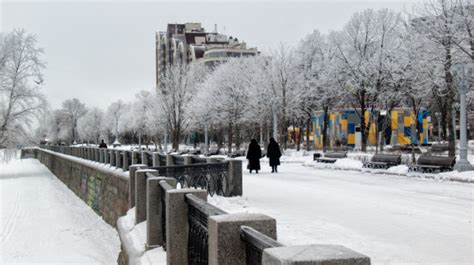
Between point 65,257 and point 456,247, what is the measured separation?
1252 centimetres

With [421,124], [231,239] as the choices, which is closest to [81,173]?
[231,239]

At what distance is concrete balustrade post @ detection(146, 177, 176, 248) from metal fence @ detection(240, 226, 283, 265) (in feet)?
14.7

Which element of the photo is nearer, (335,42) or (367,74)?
(367,74)

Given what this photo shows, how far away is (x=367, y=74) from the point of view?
39688mm

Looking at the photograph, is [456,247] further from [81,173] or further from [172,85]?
[172,85]

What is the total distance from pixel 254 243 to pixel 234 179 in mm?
10845

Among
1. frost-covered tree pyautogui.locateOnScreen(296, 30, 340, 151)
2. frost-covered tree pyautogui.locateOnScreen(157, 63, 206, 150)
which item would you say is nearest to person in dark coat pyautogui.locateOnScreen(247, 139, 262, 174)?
frost-covered tree pyautogui.locateOnScreen(296, 30, 340, 151)

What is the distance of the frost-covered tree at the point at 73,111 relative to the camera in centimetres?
13200

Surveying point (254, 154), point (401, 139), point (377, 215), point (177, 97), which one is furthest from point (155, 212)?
point (177, 97)

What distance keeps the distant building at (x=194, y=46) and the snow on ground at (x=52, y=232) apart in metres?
68.1

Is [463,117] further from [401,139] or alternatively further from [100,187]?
[401,139]

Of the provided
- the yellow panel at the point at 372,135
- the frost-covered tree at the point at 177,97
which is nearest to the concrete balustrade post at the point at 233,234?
the yellow panel at the point at 372,135

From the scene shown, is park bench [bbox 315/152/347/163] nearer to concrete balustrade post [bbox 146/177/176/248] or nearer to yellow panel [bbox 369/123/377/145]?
concrete balustrade post [bbox 146/177/176/248]

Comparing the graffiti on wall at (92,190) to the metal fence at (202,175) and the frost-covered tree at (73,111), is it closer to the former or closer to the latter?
the metal fence at (202,175)
